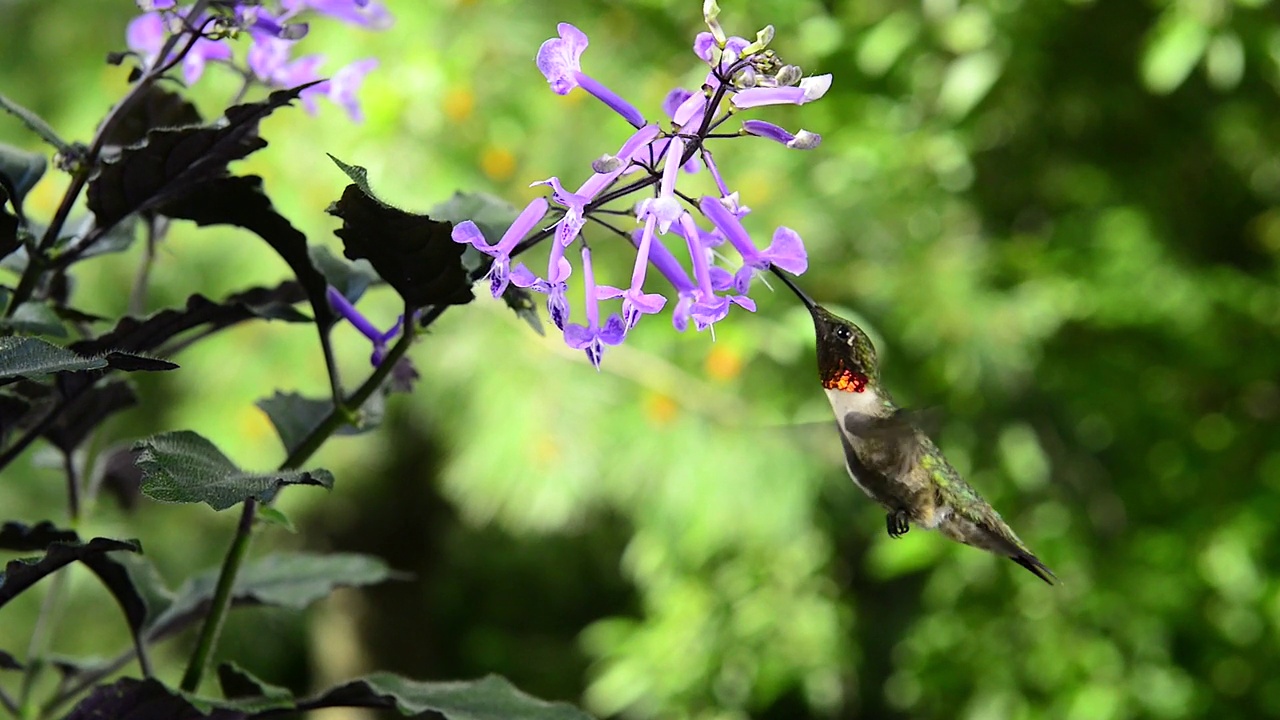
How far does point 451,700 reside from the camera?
2.26 ft

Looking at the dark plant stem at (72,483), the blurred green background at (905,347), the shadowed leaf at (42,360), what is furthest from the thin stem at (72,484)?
the blurred green background at (905,347)

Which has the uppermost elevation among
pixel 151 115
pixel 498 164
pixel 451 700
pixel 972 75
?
pixel 498 164

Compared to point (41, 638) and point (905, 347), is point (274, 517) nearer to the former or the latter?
point (41, 638)

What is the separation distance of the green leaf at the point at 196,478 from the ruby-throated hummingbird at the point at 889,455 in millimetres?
372

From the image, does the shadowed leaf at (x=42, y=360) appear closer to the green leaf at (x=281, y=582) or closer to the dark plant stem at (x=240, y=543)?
the dark plant stem at (x=240, y=543)

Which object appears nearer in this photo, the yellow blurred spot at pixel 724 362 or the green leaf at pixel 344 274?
the green leaf at pixel 344 274

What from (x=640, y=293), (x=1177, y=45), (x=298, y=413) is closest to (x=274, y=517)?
(x=298, y=413)

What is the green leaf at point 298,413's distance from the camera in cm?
75

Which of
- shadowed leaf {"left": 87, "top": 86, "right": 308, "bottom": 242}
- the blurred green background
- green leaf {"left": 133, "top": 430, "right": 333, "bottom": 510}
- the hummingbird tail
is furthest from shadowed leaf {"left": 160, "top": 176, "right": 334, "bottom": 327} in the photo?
the blurred green background

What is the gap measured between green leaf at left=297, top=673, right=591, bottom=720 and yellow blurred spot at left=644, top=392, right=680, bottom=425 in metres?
1.80

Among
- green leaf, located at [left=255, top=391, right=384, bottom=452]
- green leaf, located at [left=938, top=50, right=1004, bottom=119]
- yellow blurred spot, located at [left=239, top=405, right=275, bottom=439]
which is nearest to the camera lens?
green leaf, located at [left=255, top=391, right=384, bottom=452]

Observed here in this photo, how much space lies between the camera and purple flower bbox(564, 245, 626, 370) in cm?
61

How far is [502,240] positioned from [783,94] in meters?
0.16

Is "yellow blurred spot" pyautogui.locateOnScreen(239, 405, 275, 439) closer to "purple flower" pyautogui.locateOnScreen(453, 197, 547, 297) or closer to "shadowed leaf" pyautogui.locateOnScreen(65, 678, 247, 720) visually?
"shadowed leaf" pyautogui.locateOnScreen(65, 678, 247, 720)
